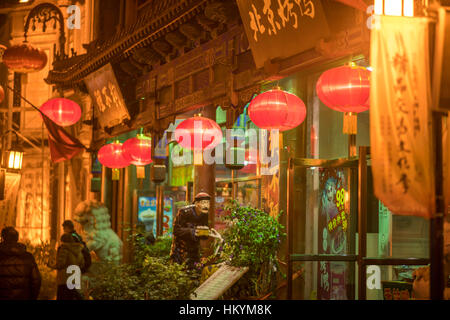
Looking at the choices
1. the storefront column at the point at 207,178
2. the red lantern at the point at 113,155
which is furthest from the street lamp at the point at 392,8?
the red lantern at the point at 113,155

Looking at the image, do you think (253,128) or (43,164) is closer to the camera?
(253,128)

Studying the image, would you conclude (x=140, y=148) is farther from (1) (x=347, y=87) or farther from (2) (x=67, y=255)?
(1) (x=347, y=87)

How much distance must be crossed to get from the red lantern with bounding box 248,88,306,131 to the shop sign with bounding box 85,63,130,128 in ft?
22.6

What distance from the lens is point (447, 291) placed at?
627 centimetres

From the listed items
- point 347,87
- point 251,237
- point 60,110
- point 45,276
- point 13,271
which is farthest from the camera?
point 60,110

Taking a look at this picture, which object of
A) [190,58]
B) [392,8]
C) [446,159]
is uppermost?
[190,58]

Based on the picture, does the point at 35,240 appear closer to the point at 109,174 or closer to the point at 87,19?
the point at 109,174

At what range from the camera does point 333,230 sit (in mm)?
9406

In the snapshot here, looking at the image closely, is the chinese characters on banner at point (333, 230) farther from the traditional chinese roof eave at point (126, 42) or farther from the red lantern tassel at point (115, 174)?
the red lantern tassel at point (115, 174)

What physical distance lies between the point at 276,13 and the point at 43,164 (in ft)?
50.7

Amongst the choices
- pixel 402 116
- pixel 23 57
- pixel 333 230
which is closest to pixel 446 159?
pixel 402 116

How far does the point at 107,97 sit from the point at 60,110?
1300mm

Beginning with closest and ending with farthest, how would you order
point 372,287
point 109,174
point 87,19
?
1. point 372,287
2. point 109,174
3. point 87,19
